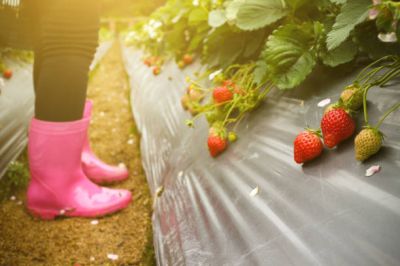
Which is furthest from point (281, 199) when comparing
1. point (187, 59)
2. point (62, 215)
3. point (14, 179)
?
point (187, 59)

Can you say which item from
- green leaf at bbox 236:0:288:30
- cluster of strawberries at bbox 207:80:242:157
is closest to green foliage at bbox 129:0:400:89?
green leaf at bbox 236:0:288:30

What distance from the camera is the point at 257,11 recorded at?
1.14 metres

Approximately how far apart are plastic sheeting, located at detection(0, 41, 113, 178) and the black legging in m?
0.48

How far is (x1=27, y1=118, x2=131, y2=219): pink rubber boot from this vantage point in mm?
1296

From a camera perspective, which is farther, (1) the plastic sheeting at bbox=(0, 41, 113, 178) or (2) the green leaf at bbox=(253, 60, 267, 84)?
(1) the plastic sheeting at bbox=(0, 41, 113, 178)

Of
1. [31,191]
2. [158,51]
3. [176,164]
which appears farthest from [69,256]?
[158,51]

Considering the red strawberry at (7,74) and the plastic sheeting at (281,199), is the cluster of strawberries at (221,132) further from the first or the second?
the red strawberry at (7,74)

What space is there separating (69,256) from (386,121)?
967mm

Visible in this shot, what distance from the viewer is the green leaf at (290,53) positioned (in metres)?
0.98

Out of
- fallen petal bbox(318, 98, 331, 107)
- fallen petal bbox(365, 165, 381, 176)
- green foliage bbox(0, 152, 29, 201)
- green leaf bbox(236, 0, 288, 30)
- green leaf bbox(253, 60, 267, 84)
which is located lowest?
green foliage bbox(0, 152, 29, 201)

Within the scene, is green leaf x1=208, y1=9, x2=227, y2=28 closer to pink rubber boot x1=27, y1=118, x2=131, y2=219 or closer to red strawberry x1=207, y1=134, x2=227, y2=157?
red strawberry x1=207, y1=134, x2=227, y2=157

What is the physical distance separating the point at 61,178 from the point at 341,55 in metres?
1.00

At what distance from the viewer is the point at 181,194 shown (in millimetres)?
1188

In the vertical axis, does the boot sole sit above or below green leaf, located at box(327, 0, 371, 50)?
below
